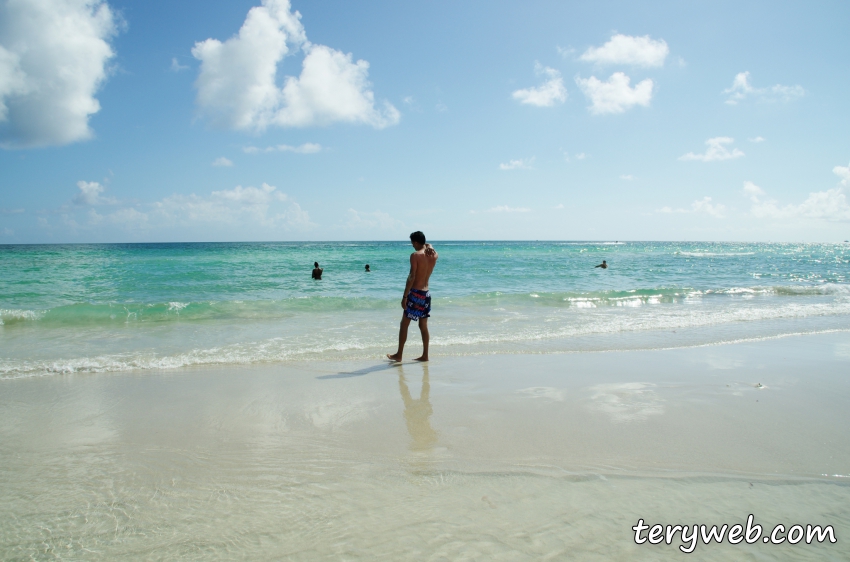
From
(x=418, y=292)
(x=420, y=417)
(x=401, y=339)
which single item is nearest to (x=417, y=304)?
(x=418, y=292)

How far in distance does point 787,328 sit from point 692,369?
5.05 metres

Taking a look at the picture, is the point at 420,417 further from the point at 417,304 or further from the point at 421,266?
the point at 421,266

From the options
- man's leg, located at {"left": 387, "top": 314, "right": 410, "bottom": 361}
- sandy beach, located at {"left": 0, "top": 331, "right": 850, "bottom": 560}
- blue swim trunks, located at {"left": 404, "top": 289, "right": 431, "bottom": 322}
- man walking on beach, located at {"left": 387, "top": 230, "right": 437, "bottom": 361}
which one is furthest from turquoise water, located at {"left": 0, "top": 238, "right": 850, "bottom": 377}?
sandy beach, located at {"left": 0, "top": 331, "right": 850, "bottom": 560}

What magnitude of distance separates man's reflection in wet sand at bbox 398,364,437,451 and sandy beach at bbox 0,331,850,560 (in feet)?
0.09

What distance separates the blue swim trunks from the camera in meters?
6.72

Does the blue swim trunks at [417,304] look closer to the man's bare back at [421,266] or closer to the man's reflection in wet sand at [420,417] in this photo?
the man's bare back at [421,266]

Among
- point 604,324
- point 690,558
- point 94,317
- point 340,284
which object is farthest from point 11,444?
point 340,284

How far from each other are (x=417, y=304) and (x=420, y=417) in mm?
2707

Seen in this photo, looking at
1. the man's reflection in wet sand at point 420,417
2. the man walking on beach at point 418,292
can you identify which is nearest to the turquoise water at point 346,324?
the man walking on beach at point 418,292

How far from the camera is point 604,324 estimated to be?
31.7 ft

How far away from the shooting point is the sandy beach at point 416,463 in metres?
2.33

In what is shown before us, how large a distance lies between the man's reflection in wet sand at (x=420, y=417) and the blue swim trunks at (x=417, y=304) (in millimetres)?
1325

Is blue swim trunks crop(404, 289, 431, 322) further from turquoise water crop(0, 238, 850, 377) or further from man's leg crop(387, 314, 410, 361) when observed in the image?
turquoise water crop(0, 238, 850, 377)

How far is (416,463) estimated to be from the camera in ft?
10.5
